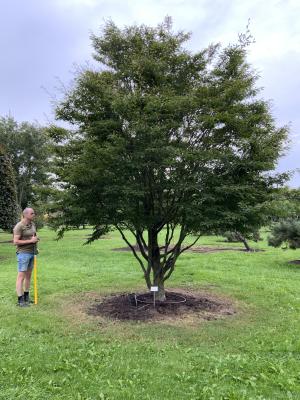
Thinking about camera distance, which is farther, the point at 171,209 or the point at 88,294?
the point at 88,294

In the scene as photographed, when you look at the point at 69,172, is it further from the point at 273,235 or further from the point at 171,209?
the point at 273,235

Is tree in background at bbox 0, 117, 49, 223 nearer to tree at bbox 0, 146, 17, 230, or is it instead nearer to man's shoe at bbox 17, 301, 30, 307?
tree at bbox 0, 146, 17, 230

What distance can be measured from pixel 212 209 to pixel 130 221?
139 cm

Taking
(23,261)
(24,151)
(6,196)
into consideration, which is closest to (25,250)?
(23,261)

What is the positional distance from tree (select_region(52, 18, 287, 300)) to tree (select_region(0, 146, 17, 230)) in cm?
903

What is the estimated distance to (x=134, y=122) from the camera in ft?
19.9

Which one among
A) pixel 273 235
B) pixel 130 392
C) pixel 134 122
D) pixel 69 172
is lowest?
pixel 130 392

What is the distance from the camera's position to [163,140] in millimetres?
6199

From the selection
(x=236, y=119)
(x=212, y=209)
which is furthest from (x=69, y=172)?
(x=236, y=119)

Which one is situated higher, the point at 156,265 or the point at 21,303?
the point at 156,265

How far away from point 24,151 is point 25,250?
782 inches

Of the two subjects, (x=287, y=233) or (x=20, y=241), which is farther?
(x=287, y=233)

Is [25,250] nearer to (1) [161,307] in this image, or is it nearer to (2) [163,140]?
(1) [161,307]

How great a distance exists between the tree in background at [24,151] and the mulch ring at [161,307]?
1937cm
